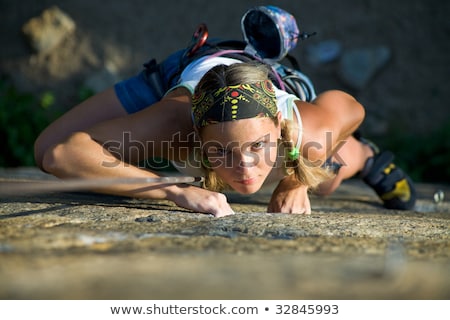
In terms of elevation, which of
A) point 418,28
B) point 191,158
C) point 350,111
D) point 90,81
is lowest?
point 191,158

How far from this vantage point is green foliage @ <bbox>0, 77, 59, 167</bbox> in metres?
4.87

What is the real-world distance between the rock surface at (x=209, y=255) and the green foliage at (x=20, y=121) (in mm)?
2728

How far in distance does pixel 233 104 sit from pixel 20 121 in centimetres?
334

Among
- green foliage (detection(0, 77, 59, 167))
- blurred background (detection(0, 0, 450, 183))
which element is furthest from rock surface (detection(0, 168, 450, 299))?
blurred background (detection(0, 0, 450, 183))

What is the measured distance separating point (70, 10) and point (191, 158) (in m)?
3.71

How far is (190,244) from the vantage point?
1.56m

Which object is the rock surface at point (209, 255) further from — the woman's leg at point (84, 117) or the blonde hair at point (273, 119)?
the woman's leg at point (84, 117)

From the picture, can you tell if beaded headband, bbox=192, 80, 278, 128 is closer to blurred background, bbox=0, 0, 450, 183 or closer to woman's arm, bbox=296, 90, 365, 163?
woman's arm, bbox=296, 90, 365, 163

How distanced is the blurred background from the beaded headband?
3.29 meters

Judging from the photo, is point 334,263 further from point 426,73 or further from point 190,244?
point 426,73

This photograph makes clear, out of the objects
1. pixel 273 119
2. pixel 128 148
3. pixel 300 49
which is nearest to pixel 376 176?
pixel 273 119

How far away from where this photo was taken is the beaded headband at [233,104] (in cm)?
217

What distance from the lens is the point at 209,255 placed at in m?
1.43

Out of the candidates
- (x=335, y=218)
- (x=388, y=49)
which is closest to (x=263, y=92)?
(x=335, y=218)
